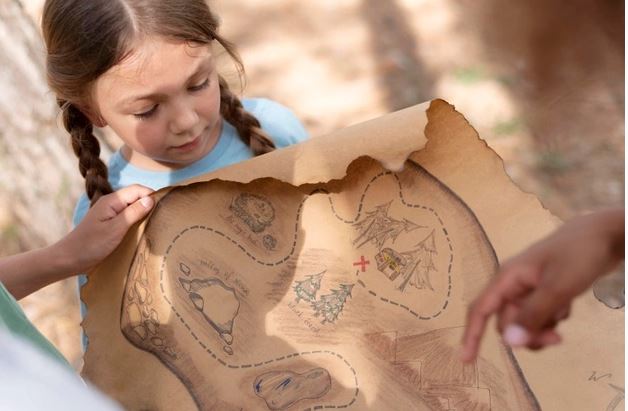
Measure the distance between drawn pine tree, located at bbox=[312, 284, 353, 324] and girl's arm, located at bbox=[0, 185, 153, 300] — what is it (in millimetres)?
228

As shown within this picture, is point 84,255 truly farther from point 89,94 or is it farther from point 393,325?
point 393,325

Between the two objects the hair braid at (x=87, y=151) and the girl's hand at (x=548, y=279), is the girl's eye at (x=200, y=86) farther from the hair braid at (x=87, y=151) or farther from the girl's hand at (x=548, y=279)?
the girl's hand at (x=548, y=279)

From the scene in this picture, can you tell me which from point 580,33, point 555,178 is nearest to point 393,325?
point 555,178

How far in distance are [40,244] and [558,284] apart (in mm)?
1422

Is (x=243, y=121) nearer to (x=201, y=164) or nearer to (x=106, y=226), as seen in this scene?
(x=201, y=164)

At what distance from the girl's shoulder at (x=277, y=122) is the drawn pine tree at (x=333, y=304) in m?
0.30

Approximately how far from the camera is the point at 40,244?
1.76 m

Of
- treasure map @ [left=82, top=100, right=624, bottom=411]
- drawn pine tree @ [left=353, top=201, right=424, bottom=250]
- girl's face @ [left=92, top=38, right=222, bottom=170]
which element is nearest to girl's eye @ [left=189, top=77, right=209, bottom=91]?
girl's face @ [left=92, top=38, right=222, bottom=170]

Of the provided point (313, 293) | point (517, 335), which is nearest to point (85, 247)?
point (313, 293)

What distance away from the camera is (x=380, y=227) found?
3.31 ft

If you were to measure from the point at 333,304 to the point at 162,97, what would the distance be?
31 cm

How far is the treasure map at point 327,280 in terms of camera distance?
0.96 meters

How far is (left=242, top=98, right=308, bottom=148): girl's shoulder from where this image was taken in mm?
1247

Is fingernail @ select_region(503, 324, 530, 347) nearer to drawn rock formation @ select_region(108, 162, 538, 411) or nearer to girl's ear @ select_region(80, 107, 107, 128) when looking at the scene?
drawn rock formation @ select_region(108, 162, 538, 411)
